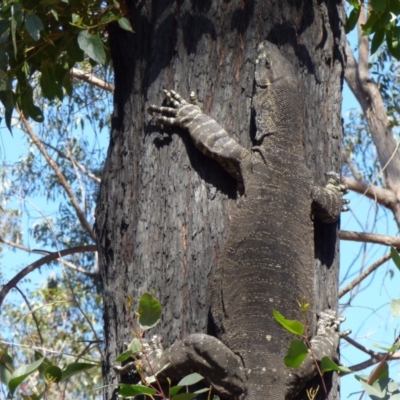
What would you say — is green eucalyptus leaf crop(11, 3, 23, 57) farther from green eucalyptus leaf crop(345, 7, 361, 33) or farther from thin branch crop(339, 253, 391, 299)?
thin branch crop(339, 253, 391, 299)

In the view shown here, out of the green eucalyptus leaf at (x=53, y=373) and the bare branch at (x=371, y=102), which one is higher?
the bare branch at (x=371, y=102)

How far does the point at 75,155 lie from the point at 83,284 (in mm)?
1711

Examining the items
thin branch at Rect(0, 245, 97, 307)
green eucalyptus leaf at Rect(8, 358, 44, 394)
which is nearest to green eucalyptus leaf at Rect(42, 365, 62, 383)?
green eucalyptus leaf at Rect(8, 358, 44, 394)

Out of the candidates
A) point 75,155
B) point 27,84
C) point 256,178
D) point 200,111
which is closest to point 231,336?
point 256,178

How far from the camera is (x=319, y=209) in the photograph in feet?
12.5

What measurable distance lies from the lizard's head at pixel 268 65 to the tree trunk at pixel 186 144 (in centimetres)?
4

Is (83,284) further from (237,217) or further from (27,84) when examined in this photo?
(237,217)

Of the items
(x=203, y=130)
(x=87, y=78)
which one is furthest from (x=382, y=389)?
(x=87, y=78)

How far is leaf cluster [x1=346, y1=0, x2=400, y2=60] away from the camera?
4505 millimetres

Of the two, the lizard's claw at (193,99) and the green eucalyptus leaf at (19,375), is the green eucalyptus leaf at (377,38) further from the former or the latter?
the green eucalyptus leaf at (19,375)

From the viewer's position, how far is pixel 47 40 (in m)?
4.24

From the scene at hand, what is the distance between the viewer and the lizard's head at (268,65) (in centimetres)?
368

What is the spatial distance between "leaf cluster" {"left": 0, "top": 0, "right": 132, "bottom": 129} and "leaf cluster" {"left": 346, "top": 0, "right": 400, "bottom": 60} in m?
1.25

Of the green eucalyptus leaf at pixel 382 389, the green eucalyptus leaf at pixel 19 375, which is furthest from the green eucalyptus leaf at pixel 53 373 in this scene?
the green eucalyptus leaf at pixel 382 389
